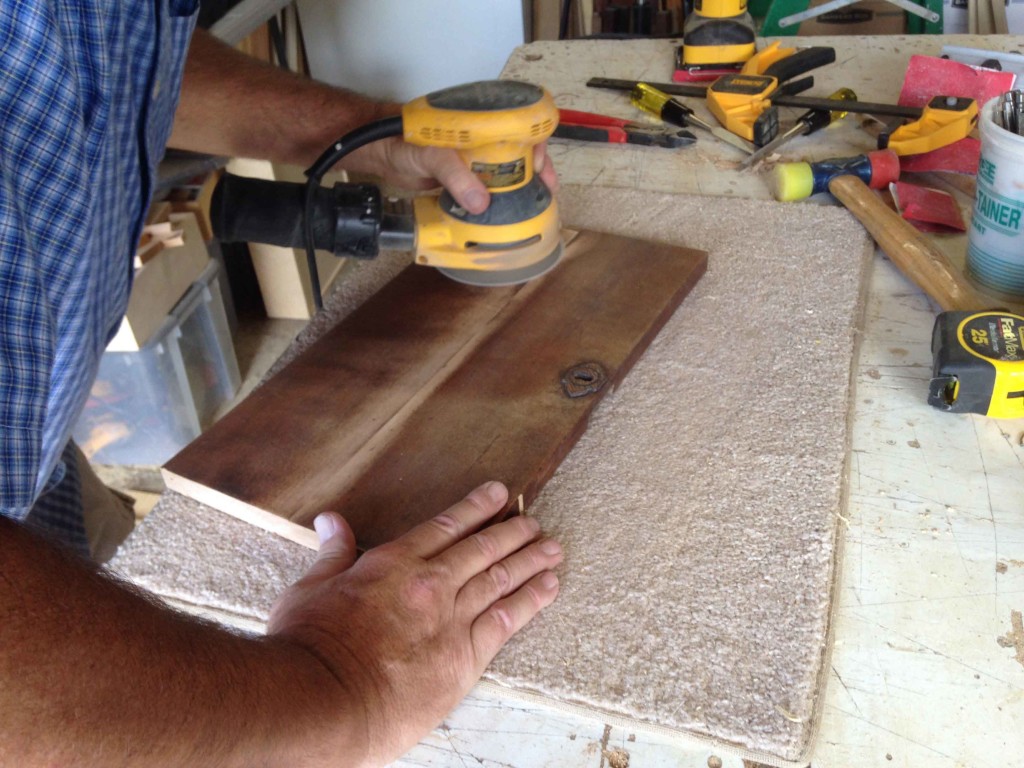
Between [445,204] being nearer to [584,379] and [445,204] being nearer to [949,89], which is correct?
[584,379]

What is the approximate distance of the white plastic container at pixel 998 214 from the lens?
0.93 m

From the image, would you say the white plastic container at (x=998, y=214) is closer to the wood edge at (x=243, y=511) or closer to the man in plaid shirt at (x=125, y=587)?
the man in plaid shirt at (x=125, y=587)

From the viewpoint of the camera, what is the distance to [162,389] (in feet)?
6.91

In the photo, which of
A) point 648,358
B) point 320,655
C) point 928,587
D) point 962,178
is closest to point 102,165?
point 320,655

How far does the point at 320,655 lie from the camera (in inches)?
24.2

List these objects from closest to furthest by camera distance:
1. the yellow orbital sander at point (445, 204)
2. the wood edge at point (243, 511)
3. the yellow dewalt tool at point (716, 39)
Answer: the wood edge at point (243, 511)
the yellow orbital sander at point (445, 204)
the yellow dewalt tool at point (716, 39)

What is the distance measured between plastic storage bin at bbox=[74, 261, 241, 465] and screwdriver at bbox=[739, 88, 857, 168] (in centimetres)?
143

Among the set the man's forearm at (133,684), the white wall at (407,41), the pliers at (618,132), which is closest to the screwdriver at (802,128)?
the pliers at (618,132)

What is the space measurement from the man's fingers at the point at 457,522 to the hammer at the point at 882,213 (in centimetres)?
60

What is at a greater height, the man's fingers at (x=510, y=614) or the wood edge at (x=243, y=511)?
the wood edge at (x=243, y=511)

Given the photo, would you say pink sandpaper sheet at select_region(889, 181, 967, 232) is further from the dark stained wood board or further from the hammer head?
the dark stained wood board

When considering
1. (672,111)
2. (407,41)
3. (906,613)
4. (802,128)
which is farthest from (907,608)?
(407,41)

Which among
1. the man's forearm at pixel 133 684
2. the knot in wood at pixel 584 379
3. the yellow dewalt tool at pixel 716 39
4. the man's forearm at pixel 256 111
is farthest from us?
the yellow dewalt tool at pixel 716 39

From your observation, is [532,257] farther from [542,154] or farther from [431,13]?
[431,13]
